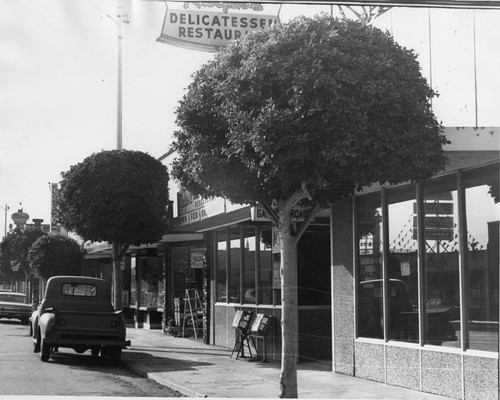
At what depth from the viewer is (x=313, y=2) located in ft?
25.5

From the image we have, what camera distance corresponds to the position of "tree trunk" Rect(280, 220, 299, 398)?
9438 millimetres

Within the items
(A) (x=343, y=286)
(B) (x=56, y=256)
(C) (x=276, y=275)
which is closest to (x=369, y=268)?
(A) (x=343, y=286)

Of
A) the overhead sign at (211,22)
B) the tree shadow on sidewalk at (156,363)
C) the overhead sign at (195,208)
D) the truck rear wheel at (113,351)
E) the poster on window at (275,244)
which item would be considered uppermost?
the overhead sign at (211,22)

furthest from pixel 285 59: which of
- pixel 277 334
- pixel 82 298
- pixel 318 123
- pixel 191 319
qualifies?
pixel 191 319

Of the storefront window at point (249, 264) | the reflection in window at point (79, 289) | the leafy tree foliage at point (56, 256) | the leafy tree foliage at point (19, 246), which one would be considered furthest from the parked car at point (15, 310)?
the storefront window at point (249, 264)

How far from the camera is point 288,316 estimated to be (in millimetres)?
9531

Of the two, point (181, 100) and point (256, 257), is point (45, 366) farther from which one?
point (181, 100)

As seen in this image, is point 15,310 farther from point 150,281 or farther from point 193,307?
point 193,307

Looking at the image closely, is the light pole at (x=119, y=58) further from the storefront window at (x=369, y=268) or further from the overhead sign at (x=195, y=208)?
the storefront window at (x=369, y=268)

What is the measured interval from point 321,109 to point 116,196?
11.0 meters

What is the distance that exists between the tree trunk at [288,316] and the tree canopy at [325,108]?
0.83m

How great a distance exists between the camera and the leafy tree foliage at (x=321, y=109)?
324 inches

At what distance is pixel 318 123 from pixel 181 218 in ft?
34.1

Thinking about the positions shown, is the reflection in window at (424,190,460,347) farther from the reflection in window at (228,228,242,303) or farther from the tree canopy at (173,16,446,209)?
the reflection in window at (228,228,242,303)
